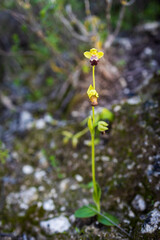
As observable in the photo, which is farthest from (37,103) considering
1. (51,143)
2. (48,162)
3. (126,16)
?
(126,16)

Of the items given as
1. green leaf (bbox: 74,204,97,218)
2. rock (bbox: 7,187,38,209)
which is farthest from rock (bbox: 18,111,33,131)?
green leaf (bbox: 74,204,97,218)

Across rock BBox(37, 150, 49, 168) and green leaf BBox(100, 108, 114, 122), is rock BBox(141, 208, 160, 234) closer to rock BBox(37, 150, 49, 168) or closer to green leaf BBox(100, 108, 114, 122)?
green leaf BBox(100, 108, 114, 122)

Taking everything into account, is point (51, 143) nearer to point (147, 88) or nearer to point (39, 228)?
point (39, 228)

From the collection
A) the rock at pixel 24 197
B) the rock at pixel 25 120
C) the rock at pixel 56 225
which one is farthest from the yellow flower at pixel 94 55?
the rock at pixel 25 120

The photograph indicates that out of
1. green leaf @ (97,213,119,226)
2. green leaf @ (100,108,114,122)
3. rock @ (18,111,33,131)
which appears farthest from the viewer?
rock @ (18,111,33,131)

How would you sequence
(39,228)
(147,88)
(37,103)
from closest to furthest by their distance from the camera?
1. (39,228)
2. (147,88)
3. (37,103)

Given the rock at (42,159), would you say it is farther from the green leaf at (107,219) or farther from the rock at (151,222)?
the rock at (151,222)

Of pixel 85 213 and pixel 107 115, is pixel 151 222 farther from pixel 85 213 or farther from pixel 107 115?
pixel 107 115
